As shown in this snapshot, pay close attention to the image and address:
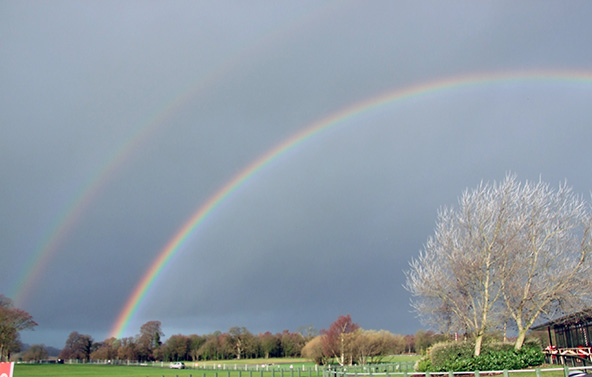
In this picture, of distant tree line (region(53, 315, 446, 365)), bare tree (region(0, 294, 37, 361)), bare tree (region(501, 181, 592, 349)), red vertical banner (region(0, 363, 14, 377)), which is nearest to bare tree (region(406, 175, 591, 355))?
bare tree (region(501, 181, 592, 349))

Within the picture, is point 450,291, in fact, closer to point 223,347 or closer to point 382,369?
point 382,369

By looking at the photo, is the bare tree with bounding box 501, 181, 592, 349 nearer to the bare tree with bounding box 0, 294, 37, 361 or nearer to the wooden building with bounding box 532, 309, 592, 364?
the wooden building with bounding box 532, 309, 592, 364

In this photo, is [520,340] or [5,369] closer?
[5,369]

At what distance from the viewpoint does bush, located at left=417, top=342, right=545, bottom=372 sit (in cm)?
2841

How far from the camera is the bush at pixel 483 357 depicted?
93.2 ft

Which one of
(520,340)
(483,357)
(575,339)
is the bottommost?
(483,357)

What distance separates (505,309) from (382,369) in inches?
395

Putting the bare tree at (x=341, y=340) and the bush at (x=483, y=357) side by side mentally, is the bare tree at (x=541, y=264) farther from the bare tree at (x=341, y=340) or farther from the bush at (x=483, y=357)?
the bare tree at (x=341, y=340)

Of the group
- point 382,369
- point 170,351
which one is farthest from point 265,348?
point 382,369

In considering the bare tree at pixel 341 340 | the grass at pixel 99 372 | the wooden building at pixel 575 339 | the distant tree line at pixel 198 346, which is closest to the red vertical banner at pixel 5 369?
the wooden building at pixel 575 339

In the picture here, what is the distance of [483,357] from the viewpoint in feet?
94.0

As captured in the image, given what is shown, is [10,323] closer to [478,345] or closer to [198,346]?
[198,346]

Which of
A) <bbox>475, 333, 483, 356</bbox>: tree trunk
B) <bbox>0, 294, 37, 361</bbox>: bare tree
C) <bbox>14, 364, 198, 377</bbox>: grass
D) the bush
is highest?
<bbox>0, 294, 37, 361</bbox>: bare tree

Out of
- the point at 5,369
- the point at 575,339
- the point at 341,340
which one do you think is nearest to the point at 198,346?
the point at 341,340
